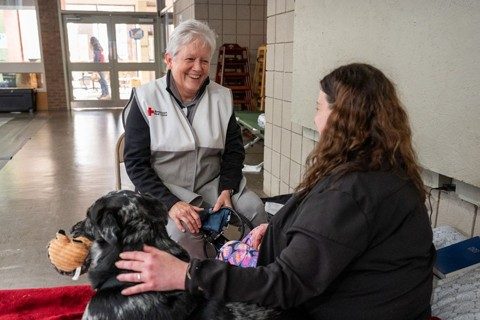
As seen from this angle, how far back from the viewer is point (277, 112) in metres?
3.49

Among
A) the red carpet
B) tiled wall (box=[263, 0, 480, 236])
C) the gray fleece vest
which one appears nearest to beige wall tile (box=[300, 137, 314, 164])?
tiled wall (box=[263, 0, 480, 236])

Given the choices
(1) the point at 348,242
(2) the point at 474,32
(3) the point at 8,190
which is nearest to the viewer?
(1) the point at 348,242

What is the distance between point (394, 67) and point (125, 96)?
9849mm

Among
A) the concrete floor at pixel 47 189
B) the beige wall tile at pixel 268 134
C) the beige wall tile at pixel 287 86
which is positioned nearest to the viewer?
the concrete floor at pixel 47 189

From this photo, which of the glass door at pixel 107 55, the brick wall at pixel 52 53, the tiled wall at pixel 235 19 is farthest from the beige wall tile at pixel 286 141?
the brick wall at pixel 52 53

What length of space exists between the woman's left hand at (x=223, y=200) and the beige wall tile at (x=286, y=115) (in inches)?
52.7

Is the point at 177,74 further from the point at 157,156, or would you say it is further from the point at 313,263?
the point at 313,263

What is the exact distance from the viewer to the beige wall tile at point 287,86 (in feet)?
10.4

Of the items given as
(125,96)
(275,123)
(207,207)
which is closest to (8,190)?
(275,123)

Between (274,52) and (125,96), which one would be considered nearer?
(274,52)

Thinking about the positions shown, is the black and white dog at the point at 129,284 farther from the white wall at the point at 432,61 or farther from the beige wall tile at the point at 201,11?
the beige wall tile at the point at 201,11

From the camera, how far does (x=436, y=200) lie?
184 cm

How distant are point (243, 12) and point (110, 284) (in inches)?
240

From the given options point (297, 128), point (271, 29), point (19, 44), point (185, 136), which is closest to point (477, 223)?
point (185, 136)
